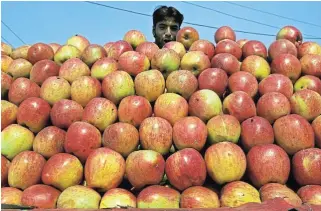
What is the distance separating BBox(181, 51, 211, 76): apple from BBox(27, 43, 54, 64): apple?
2.04 metres

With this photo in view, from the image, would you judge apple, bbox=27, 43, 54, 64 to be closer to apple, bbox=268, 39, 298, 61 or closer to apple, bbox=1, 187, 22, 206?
apple, bbox=1, 187, 22, 206

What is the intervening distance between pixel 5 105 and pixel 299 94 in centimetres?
355

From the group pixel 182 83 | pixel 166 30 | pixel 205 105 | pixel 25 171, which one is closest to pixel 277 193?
pixel 205 105

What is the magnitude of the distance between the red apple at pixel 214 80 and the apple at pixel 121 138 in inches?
44.1

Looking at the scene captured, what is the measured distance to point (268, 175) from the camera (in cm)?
343

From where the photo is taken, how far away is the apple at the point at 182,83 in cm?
426

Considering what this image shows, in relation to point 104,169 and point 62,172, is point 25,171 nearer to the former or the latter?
point 62,172

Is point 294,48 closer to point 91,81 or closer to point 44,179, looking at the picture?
point 91,81

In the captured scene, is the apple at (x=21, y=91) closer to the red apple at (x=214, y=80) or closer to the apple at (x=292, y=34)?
the red apple at (x=214, y=80)

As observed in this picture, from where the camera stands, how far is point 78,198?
3189 mm

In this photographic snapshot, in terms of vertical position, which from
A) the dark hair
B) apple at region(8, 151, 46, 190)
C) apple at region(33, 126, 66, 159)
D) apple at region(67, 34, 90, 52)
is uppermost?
the dark hair

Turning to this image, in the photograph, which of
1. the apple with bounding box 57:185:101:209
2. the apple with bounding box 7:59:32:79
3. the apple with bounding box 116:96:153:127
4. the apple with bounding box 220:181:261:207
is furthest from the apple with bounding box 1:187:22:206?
the apple with bounding box 220:181:261:207

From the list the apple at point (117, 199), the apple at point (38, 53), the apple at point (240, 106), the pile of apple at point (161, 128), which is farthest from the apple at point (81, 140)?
the apple at point (38, 53)

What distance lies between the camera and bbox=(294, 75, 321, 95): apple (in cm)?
427
